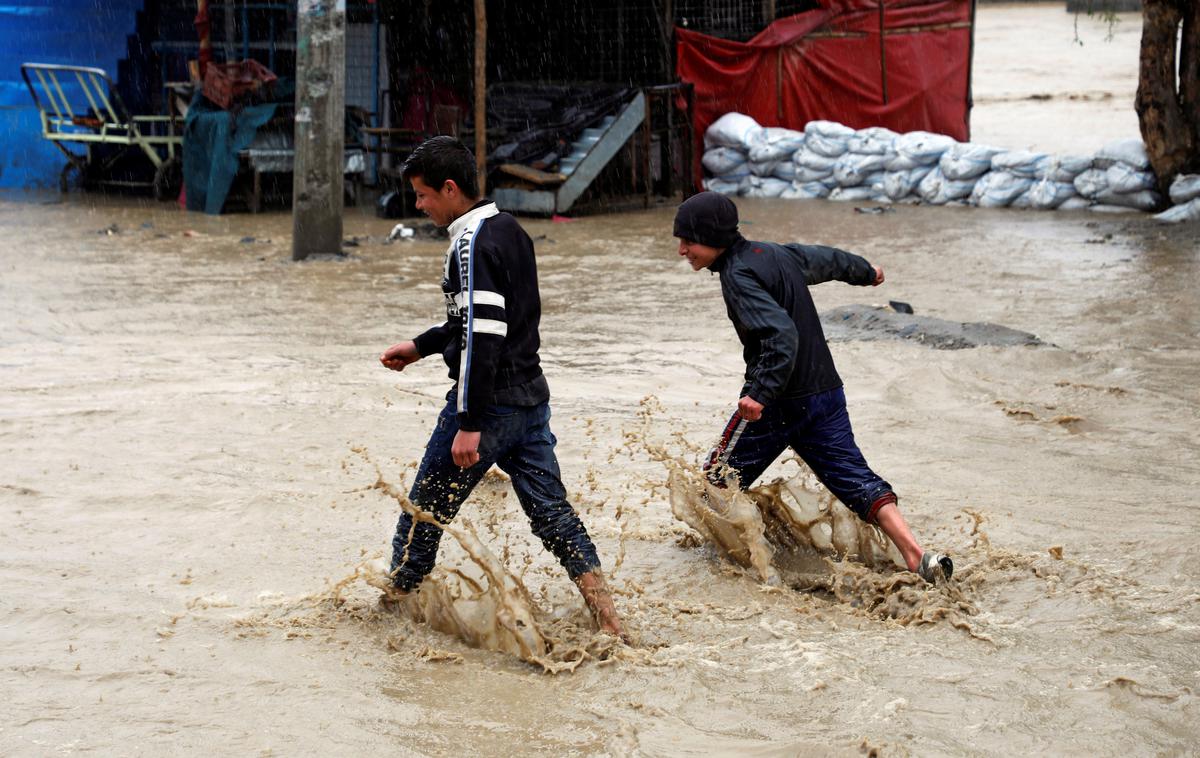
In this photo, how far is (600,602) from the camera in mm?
3635

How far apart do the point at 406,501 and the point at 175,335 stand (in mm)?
4775

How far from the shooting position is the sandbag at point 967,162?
50.9 ft

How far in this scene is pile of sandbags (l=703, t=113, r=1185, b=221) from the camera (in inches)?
572

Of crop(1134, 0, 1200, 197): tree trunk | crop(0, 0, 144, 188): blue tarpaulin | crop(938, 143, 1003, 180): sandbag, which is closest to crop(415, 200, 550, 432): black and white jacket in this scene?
crop(1134, 0, 1200, 197): tree trunk

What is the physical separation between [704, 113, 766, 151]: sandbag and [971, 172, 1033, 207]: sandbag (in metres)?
3.10

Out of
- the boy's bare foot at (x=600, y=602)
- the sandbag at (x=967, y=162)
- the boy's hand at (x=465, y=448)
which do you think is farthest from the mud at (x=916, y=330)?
the sandbag at (x=967, y=162)

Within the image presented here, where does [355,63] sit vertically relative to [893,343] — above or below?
above

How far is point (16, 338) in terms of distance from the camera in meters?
7.68

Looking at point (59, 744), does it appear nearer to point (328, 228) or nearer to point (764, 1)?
point (328, 228)

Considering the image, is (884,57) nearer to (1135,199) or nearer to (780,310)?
(1135,199)

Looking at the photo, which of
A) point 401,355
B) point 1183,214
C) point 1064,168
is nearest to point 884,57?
point 1064,168

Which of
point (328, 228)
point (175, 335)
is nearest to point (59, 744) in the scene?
point (175, 335)

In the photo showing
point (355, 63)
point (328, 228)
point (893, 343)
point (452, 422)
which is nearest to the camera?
point (452, 422)

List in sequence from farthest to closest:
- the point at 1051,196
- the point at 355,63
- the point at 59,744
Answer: the point at 355,63 → the point at 1051,196 → the point at 59,744
